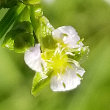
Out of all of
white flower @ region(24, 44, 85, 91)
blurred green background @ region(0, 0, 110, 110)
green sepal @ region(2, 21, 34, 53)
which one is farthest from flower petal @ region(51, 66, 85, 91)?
blurred green background @ region(0, 0, 110, 110)

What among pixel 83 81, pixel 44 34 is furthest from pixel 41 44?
pixel 83 81

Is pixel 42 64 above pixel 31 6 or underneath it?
underneath

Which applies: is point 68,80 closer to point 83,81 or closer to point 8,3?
point 8,3

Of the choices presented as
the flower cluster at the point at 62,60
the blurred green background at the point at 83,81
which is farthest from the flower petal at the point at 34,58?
the blurred green background at the point at 83,81

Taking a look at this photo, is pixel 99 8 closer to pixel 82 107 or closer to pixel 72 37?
pixel 82 107

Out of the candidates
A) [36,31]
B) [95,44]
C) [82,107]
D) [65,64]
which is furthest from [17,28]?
[95,44]

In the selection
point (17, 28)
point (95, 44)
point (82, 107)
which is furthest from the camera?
point (95, 44)

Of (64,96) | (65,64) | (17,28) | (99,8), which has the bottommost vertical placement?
(64,96)
